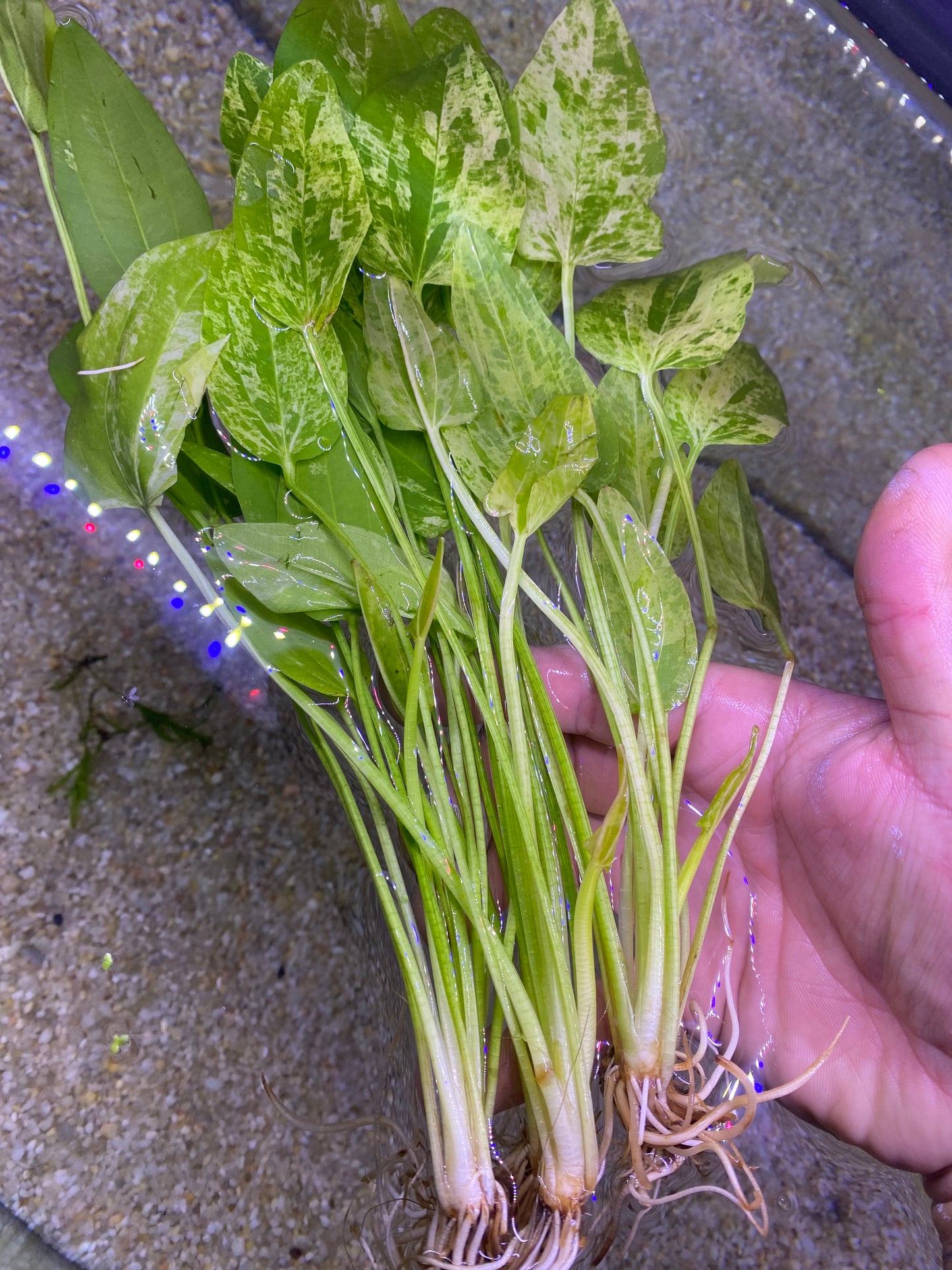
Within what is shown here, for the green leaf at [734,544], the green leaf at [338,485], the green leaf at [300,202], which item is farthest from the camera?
the green leaf at [734,544]

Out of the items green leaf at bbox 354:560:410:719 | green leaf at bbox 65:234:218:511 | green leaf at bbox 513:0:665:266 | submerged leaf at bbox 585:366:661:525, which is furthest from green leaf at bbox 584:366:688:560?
green leaf at bbox 65:234:218:511

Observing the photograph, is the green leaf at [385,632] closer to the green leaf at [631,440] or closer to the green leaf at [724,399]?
the green leaf at [631,440]

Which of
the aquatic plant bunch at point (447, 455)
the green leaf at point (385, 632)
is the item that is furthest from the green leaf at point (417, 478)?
the green leaf at point (385, 632)

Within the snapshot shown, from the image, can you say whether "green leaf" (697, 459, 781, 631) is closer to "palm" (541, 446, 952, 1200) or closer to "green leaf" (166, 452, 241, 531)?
"palm" (541, 446, 952, 1200)

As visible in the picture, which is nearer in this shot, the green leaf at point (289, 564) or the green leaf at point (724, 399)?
the green leaf at point (289, 564)

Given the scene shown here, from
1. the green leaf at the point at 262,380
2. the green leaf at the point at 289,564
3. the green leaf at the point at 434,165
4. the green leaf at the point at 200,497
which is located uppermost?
the green leaf at the point at 434,165

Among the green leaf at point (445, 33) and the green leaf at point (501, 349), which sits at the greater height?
the green leaf at point (445, 33)

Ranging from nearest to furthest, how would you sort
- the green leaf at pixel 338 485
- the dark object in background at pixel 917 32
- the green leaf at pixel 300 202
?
the green leaf at pixel 300 202
the green leaf at pixel 338 485
the dark object in background at pixel 917 32

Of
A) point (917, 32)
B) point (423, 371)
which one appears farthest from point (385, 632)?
point (917, 32)
